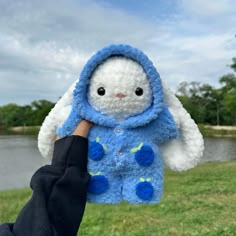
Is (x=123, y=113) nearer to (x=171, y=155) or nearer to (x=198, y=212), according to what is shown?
(x=171, y=155)

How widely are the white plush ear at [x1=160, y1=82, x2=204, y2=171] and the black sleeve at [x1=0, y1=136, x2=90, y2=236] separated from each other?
0.32 m

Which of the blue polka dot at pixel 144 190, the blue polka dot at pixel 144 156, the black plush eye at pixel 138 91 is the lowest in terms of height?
the blue polka dot at pixel 144 190

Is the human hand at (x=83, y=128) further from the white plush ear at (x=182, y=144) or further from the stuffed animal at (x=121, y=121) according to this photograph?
the white plush ear at (x=182, y=144)

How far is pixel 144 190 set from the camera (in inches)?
42.3

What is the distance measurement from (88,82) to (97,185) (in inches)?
11.6

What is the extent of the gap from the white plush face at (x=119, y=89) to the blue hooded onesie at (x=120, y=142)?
13 mm

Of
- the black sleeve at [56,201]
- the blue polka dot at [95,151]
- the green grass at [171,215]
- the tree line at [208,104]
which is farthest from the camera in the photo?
the tree line at [208,104]

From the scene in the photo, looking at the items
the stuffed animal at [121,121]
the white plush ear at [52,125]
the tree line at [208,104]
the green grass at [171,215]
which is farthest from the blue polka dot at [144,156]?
the tree line at [208,104]

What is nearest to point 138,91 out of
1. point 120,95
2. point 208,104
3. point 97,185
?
point 120,95

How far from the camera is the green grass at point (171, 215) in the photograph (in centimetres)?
314

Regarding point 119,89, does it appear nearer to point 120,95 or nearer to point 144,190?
point 120,95

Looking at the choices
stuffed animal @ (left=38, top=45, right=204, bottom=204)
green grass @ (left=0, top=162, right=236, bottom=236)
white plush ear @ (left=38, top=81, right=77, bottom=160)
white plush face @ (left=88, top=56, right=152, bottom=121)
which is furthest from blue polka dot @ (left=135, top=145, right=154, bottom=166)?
green grass @ (left=0, top=162, right=236, bottom=236)

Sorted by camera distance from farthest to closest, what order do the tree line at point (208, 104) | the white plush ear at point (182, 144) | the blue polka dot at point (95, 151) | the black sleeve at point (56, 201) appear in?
1. the tree line at point (208, 104)
2. the white plush ear at point (182, 144)
3. the blue polka dot at point (95, 151)
4. the black sleeve at point (56, 201)

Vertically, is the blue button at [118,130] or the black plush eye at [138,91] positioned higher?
the black plush eye at [138,91]
